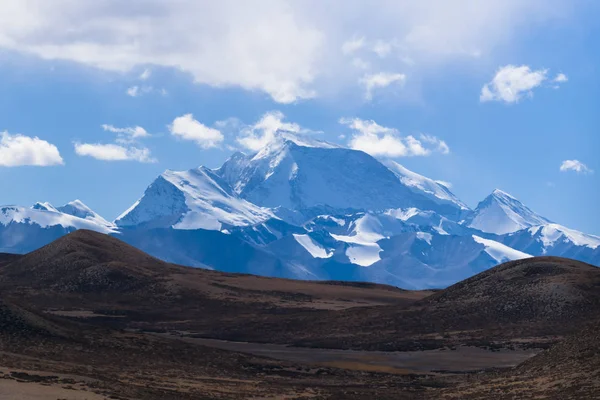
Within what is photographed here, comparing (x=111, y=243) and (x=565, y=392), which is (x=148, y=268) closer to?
(x=111, y=243)

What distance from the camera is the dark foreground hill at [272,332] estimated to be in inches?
2372

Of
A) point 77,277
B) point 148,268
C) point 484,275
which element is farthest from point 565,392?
point 148,268

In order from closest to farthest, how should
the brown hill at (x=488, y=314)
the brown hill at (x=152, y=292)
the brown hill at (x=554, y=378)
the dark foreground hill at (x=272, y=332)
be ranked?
the brown hill at (x=554, y=378), the dark foreground hill at (x=272, y=332), the brown hill at (x=488, y=314), the brown hill at (x=152, y=292)

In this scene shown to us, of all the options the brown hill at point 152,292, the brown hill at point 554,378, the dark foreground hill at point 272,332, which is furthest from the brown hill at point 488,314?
the brown hill at point 554,378

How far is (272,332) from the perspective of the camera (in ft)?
403

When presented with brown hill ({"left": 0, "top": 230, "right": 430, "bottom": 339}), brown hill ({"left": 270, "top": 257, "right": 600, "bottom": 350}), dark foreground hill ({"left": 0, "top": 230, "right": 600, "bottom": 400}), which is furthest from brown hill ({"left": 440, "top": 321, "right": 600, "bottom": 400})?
brown hill ({"left": 0, "top": 230, "right": 430, "bottom": 339})

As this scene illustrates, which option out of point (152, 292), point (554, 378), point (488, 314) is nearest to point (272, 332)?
point (488, 314)

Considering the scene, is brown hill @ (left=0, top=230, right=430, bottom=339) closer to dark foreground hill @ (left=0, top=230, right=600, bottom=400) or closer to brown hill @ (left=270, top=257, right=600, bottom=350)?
dark foreground hill @ (left=0, top=230, right=600, bottom=400)

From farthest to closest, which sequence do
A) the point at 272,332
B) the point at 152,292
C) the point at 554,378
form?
the point at 152,292 → the point at 272,332 → the point at 554,378

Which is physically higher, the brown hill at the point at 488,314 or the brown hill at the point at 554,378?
the brown hill at the point at 488,314

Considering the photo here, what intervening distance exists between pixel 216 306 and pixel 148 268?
108ft

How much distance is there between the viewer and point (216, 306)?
499ft

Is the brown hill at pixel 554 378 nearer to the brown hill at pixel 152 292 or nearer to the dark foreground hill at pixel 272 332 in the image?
the dark foreground hill at pixel 272 332

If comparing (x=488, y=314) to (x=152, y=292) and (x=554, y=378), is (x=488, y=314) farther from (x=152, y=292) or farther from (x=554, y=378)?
(x=554, y=378)
